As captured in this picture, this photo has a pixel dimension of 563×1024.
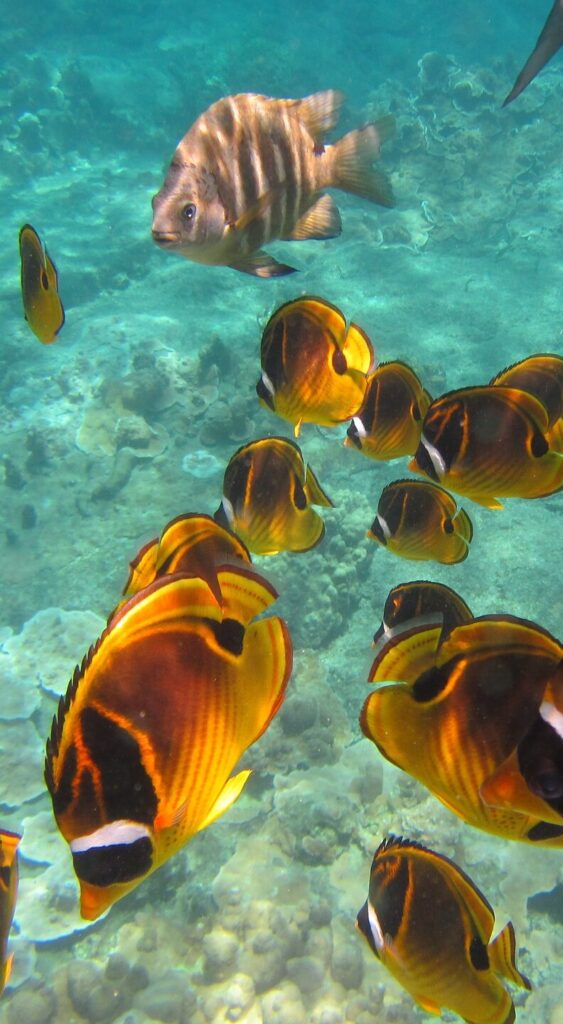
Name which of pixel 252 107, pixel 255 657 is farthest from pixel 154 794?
pixel 252 107

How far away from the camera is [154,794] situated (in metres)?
0.82

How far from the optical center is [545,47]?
1.77 metres

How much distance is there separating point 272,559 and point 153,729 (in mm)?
7193

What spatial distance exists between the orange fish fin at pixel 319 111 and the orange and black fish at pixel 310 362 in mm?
555

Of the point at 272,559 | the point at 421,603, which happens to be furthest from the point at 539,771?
the point at 272,559

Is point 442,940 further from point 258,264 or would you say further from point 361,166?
point 361,166

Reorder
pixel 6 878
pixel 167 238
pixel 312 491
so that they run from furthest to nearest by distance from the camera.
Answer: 1. pixel 312 491
2. pixel 167 238
3. pixel 6 878

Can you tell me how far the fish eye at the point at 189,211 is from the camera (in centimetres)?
180

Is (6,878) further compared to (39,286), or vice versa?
(39,286)

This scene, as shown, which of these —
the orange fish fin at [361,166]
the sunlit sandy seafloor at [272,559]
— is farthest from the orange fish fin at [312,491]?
the orange fish fin at [361,166]

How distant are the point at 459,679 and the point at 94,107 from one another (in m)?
27.0

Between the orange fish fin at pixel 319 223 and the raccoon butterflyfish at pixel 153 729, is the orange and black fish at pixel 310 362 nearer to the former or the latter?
the orange fish fin at pixel 319 223

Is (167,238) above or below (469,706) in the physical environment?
above

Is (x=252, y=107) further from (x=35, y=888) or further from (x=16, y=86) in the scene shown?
(x=16, y=86)
